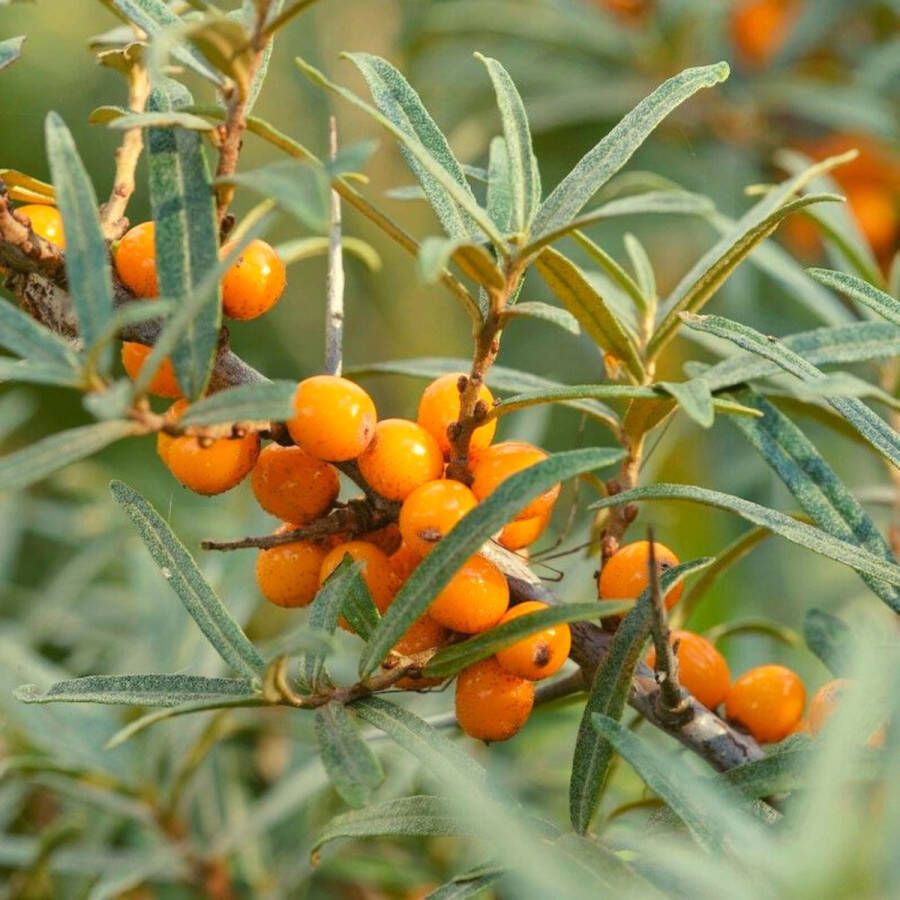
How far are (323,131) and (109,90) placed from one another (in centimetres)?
48

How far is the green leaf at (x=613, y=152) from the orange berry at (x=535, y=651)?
21 centimetres

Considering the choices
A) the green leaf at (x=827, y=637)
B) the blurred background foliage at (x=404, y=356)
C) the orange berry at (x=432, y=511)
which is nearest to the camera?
the orange berry at (x=432, y=511)

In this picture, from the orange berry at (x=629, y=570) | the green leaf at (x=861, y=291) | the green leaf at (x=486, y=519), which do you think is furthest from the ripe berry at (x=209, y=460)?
the green leaf at (x=861, y=291)

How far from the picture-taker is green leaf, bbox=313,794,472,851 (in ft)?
2.06

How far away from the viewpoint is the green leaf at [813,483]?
2.43 ft

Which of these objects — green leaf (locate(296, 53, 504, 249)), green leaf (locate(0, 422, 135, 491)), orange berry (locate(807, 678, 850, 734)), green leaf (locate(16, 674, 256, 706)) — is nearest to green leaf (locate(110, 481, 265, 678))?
green leaf (locate(16, 674, 256, 706))

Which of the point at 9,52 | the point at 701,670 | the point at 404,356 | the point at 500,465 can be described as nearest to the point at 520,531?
the point at 500,465

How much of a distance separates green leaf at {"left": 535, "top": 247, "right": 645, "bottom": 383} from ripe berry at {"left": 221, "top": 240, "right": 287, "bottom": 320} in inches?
6.0

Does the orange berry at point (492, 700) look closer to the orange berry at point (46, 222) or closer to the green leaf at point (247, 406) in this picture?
the green leaf at point (247, 406)

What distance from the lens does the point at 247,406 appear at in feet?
1.69

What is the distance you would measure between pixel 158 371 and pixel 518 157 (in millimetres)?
234

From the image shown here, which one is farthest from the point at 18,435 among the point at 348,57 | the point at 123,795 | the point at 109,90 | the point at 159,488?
the point at 348,57

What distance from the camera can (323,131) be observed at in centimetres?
254

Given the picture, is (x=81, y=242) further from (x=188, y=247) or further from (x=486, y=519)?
(x=486, y=519)
